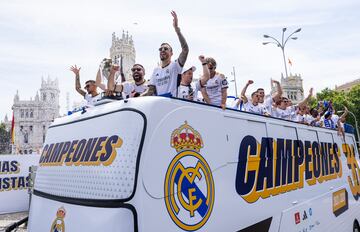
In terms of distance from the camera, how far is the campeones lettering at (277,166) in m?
3.72

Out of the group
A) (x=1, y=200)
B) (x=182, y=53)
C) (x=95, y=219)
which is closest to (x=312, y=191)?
(x=182, y=53)

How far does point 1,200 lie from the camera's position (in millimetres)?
12953

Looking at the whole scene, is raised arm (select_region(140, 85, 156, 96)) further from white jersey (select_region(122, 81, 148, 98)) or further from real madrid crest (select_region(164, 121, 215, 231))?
real madrid crest (select_region(164, 121, 215, 231))

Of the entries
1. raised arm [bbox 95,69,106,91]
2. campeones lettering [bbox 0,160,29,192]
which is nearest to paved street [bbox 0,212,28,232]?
campeones lettering [bbox 0,160,29,192]

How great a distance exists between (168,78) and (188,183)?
1.94 metres

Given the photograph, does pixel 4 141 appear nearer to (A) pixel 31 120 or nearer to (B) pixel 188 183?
(A) pixel 31 120

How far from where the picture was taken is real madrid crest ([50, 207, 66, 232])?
9.25ft

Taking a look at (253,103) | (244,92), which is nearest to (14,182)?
(244,92)

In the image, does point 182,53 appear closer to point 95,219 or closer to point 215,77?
point 215,77

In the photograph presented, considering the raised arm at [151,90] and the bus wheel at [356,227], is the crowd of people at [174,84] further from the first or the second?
the bus wheel at [356,227]

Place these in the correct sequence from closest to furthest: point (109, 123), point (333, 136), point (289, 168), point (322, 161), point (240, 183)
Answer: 1. point (109, 123)
2. point (240, 183)
3. point (289, 168)
4. point (322, 161)
5. point (333, 136)

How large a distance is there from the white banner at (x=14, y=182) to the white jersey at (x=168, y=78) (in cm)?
1165

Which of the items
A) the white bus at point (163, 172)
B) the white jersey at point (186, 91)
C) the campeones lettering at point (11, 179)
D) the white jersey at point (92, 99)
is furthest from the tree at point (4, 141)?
the white bus at point (163, 172)

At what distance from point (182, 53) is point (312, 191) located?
3.60 meters
